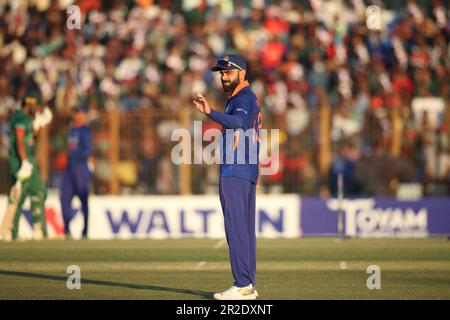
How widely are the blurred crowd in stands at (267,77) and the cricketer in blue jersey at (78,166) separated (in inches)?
73.8

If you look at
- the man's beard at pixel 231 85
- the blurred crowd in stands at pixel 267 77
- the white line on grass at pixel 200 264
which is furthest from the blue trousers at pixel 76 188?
the man's beard at pixel 231 85

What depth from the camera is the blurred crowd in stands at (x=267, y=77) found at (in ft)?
74.7

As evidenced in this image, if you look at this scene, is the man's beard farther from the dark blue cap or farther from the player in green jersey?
the player in green jersey

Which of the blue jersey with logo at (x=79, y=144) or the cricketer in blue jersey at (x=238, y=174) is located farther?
the blue jersey with logo at (x=79, y=144)

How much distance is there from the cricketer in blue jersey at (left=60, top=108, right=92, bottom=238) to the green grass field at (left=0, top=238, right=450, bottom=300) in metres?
1.10

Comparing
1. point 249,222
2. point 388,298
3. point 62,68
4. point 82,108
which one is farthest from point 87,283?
point 62,68

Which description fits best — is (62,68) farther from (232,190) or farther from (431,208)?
(232,190)

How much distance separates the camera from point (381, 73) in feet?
81.1

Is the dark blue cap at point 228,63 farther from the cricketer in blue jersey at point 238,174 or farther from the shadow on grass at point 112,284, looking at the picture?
the shadow on grass at point 112,284

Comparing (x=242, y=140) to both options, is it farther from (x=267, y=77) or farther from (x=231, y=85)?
(x=267, y=77)

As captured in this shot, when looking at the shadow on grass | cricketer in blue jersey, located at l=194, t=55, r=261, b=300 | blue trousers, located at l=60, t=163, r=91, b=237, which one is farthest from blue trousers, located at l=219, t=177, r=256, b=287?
blue trousers, located at l=60, t=163, r=91, b=237

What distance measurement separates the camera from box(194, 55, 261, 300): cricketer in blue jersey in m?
10.9

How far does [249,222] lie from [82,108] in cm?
1109
